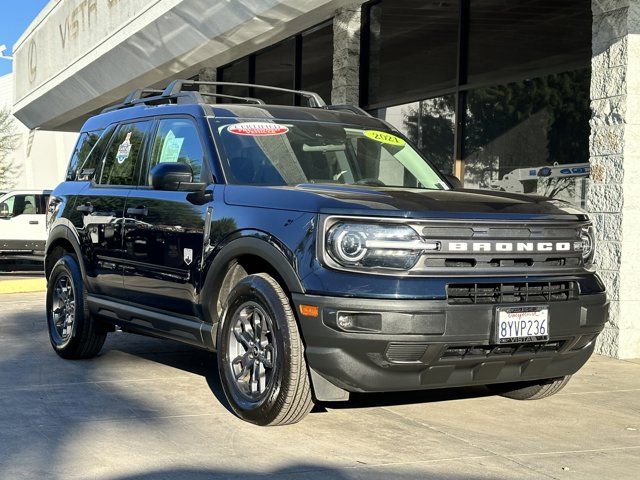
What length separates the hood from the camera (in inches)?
199

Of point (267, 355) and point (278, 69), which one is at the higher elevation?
point (278, 69)

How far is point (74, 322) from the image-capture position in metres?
7.51

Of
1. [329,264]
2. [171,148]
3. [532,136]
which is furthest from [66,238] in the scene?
[532,136]

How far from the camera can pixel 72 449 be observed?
4922 mm

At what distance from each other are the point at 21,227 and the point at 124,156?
13188mm

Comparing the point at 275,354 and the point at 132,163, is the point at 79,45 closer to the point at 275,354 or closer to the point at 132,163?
the point at 132,163

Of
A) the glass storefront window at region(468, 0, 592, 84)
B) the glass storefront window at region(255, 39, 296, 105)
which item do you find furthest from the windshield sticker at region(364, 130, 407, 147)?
the glass storefront window at region(255, 39, 296, 105)

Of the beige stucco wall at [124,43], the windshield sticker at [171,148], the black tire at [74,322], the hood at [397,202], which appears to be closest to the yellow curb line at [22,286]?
the beige stucco wall at [124,43]

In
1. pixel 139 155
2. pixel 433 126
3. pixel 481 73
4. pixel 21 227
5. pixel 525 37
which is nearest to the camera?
pixel 139 155

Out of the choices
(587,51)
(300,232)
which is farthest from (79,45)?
(300,232)

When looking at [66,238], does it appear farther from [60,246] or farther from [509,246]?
[509,246]

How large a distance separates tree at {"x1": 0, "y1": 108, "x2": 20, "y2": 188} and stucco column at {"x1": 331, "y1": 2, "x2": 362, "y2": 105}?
2812 cm

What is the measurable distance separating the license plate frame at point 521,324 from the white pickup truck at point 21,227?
1594cm

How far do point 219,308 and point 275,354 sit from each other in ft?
2.40
